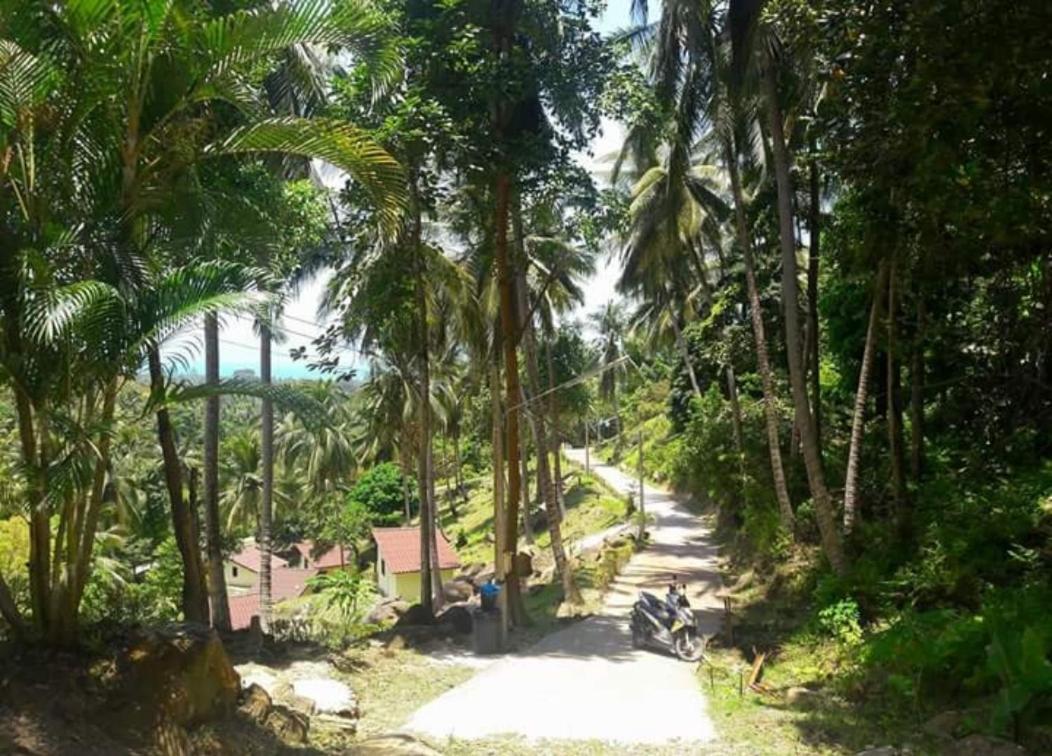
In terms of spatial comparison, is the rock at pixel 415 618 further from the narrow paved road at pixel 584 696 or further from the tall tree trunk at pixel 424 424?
the narrow paved road at pixel 584 696

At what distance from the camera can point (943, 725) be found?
7.22 meters

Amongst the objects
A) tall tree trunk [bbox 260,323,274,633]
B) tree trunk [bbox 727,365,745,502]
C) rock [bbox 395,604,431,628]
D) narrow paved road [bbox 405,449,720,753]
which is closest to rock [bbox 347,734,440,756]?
narrow paved road [bbox 405,449,720,753]

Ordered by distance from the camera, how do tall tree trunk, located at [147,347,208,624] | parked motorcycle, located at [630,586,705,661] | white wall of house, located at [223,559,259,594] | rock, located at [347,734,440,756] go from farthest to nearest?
white wall of house, located at [223,559,259,594]
parked motorcycle, located at [630,586,705,661]
tall tree trunk, located at [147,347,208,624]
rock, located at [347,734,440,756]

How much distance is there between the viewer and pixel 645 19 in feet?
46.8

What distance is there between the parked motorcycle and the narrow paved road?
190 millimetres

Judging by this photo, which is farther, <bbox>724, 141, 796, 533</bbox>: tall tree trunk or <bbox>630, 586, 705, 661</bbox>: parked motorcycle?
<bbox>724, 141, 796, 533</bbox>: tall tree trunk

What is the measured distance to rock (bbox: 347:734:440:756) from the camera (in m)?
6.52

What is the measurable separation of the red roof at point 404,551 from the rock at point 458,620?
15.7m

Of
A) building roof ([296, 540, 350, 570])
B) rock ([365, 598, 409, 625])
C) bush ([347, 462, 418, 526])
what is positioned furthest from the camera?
building roof ([296, 540, 350, 570])

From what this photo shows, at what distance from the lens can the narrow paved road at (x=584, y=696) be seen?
8.03m

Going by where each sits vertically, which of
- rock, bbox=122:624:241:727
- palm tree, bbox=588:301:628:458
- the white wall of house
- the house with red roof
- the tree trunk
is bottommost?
the white wall of house

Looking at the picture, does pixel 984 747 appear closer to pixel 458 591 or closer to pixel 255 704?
pixel 255 704

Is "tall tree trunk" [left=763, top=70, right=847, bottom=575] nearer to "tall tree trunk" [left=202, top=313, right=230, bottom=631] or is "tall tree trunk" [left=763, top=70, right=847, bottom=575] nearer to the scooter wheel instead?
the scooter wheel

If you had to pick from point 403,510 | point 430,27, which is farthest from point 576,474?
point 430,27
